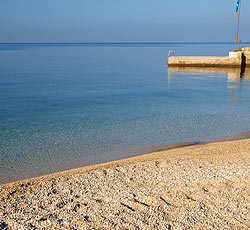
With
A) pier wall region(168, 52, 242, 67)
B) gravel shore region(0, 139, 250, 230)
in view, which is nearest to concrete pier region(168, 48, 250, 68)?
pier wall region(168, 52, 242, 67)

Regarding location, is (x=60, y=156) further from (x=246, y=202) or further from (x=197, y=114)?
(x=197, y=114)

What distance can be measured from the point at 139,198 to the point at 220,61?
1160 inches

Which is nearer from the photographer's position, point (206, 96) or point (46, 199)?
point (46, 199)

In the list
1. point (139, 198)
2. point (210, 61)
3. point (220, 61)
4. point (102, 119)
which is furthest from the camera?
point (210, 61)

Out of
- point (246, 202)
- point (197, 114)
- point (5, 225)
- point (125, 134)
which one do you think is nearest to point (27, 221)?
point (5, 225)

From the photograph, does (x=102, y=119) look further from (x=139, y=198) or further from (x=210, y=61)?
(x=210, y=61)

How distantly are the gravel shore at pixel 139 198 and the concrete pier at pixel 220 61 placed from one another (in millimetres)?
26660

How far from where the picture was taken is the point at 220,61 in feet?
105

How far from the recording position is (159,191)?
17.6 ft

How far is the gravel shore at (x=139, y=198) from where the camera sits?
14.5 feet

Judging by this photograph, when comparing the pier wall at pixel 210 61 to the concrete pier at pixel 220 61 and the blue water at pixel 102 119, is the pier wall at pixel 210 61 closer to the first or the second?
the concrete pier at pixel 220 61

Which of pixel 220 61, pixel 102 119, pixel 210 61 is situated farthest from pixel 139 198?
pixel 210 61

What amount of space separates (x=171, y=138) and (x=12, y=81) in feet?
57.5

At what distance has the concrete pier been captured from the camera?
31.4 meters
